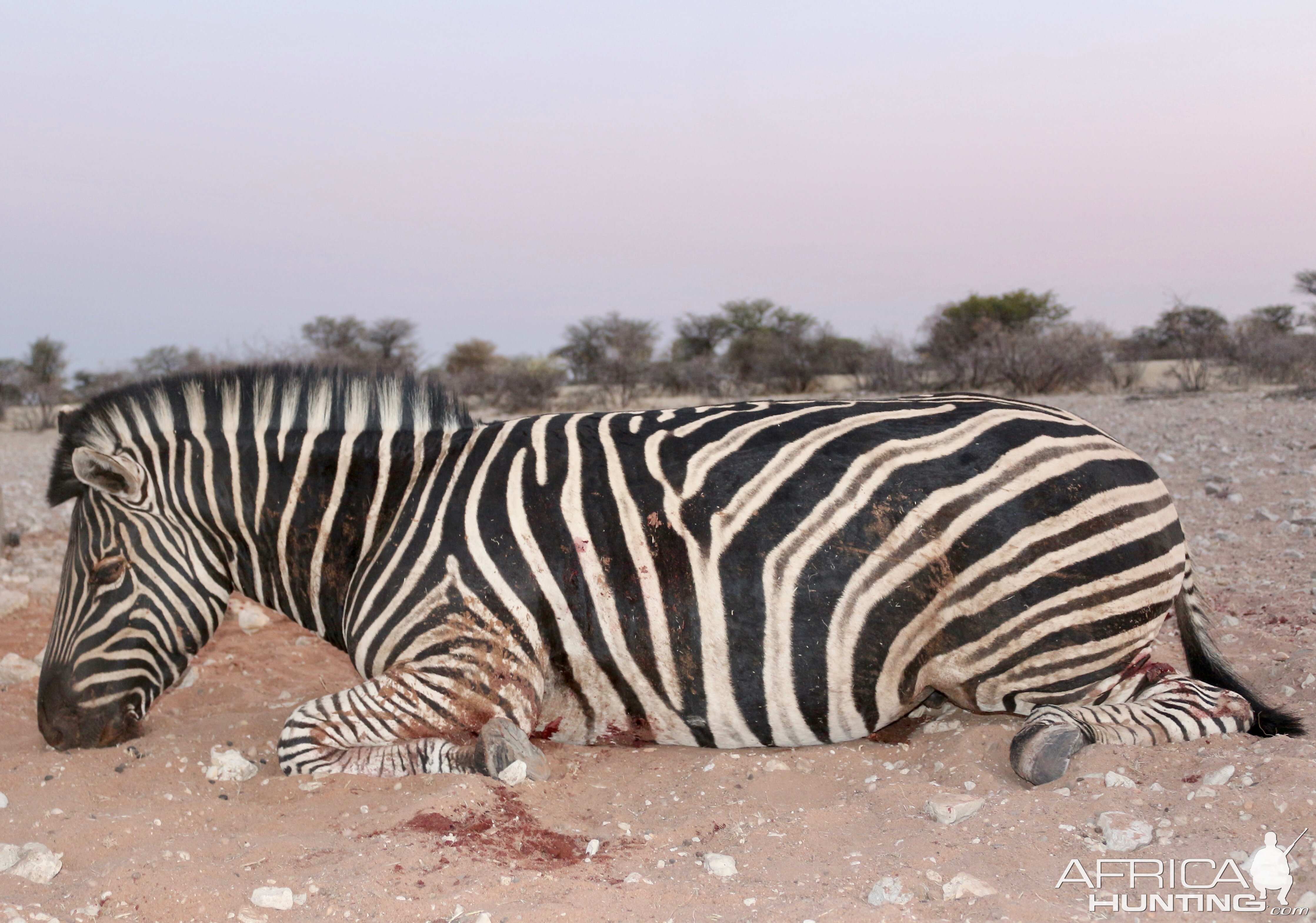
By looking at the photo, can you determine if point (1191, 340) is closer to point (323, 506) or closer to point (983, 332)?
point (983, 332)

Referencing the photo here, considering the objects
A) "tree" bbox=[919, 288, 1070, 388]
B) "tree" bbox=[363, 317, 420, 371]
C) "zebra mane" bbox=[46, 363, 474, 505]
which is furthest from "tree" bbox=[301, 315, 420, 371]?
"zebra mane" bbox=[46, 363, 474, 505]

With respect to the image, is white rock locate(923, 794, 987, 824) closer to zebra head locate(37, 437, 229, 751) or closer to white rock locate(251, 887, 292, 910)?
white rock locate(251, 887, 292, 910)

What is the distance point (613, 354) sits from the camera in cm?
2831

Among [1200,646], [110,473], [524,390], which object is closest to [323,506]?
[110,473]

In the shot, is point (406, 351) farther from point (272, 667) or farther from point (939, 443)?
point (939, 443)

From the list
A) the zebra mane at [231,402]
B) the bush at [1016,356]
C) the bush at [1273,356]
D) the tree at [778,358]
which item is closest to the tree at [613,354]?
the tree at [778,358]

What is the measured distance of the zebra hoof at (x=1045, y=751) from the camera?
3029mm

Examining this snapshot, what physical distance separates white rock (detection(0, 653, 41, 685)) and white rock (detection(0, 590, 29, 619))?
3.89ft

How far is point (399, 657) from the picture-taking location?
11.2 ft

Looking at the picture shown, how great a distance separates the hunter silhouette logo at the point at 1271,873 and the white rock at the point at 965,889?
0.63 metres

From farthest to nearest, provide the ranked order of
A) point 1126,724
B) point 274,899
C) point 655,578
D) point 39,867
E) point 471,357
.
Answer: point 471,357
point 655,578
point 1126,724
point 39,867
point 274,899

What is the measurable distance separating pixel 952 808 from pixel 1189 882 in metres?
0.68

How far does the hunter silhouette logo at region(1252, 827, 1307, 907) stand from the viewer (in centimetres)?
228

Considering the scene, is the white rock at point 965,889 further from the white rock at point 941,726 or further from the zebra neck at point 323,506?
the zebra neck at point 323,506
